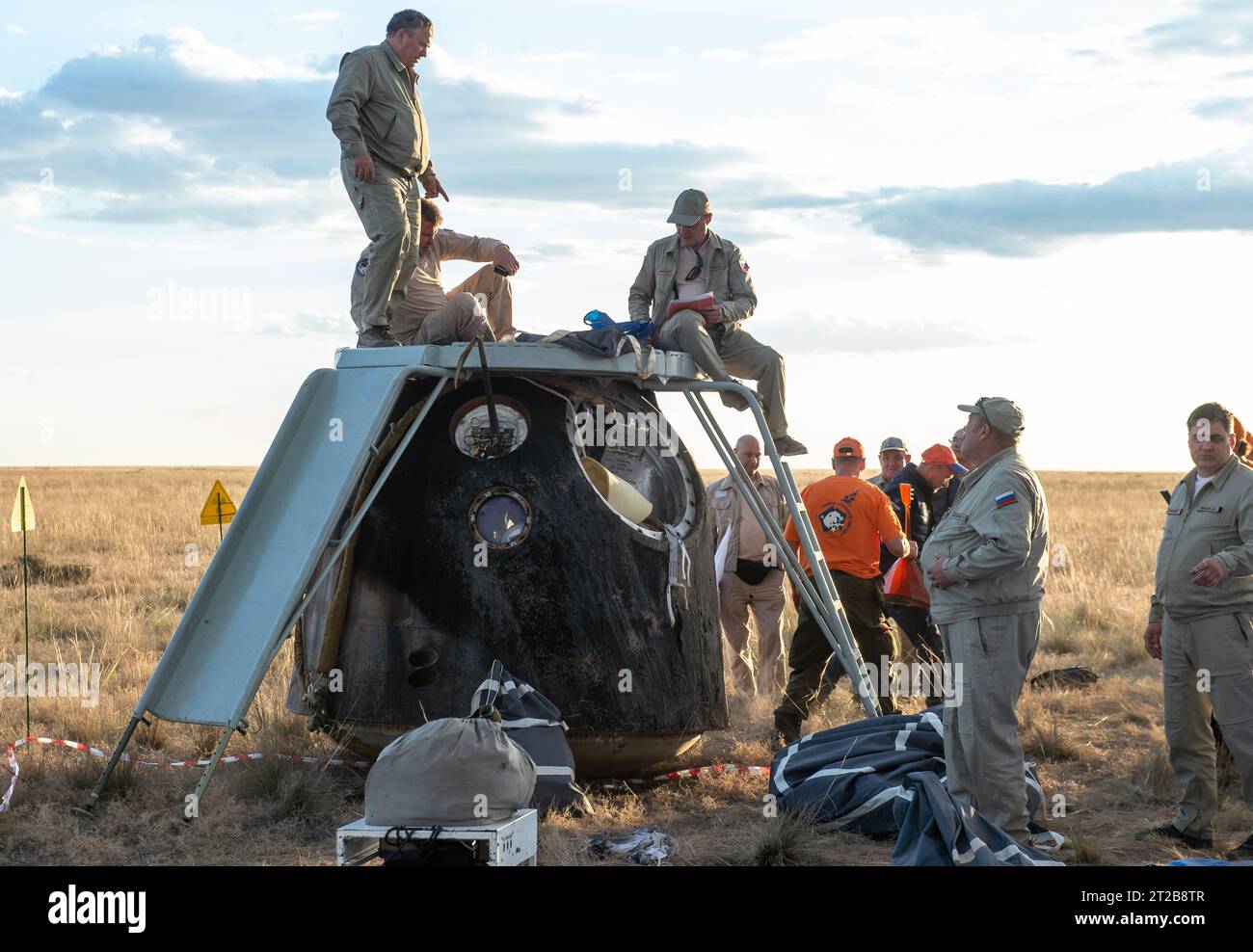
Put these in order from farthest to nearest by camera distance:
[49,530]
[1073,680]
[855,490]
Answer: [49,530] < [1073,680] < [855,490]

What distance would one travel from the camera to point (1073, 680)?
12.8 metres

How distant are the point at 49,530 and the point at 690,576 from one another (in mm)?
21235

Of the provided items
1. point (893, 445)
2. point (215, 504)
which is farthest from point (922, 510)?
point (215, 504)

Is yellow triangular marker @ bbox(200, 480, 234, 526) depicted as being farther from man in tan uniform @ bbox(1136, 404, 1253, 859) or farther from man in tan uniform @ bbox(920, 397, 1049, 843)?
man in tan uniform @ bbox(1136, 404, 1253, 859)

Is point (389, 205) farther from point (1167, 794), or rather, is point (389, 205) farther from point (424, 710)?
point (1167, 794)

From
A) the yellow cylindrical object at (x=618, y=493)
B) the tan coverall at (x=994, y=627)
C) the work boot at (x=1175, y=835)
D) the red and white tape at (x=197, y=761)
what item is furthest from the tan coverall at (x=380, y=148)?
the work boot at (x=1175, y=835)

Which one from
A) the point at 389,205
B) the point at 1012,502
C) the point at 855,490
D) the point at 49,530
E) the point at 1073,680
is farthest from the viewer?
the point at 49,530

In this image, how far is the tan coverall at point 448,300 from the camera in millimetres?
8430

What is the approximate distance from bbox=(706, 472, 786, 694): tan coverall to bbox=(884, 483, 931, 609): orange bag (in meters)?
1.56

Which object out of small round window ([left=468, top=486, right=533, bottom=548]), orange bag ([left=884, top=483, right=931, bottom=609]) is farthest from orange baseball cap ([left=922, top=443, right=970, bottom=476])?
small round window ([left=468, top=486, right=533, bottom=548])

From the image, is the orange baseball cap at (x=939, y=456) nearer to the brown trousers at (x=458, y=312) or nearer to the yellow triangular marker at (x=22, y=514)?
the brown trousers at (x=458, y=312)

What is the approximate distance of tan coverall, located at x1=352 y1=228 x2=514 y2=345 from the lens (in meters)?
8.43

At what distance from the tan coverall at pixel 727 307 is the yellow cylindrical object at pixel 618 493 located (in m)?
0.96
